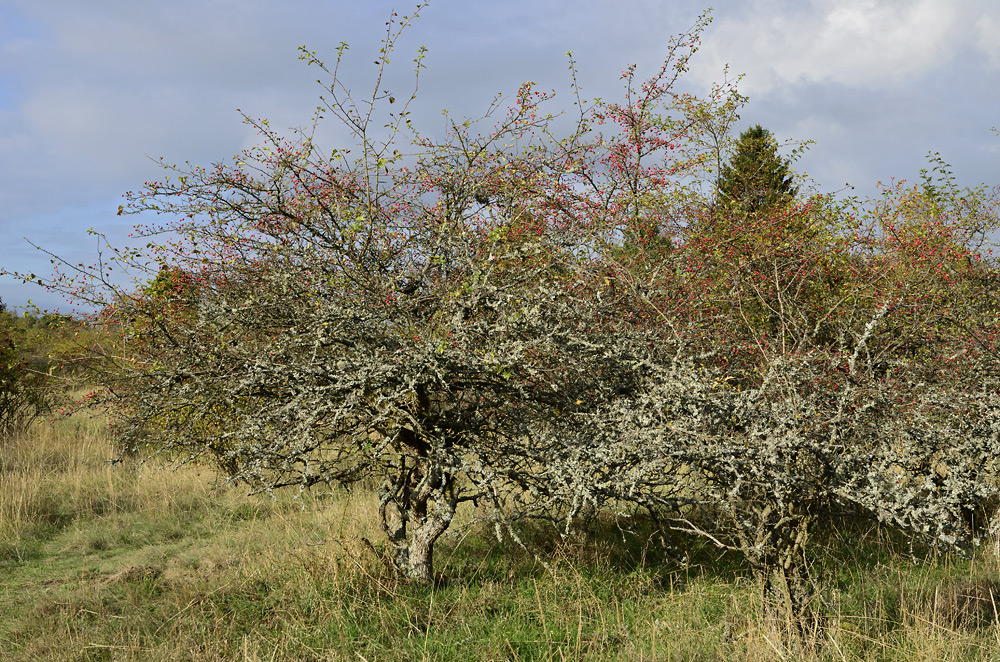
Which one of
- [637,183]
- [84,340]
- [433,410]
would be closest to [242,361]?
[433,410]

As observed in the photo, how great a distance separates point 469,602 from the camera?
432 cm

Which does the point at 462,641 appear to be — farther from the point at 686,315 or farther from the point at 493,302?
the point at 686,315

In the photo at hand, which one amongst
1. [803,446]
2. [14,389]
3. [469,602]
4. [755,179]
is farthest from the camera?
[755,179]

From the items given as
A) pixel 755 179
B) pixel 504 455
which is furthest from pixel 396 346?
pixel 755 179

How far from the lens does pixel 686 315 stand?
6.64 metres

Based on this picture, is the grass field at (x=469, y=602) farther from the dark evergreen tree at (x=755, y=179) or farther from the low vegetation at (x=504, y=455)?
the dark evergreen tree at (x=755, y=179)

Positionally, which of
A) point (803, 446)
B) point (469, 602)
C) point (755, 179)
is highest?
point (755, 179)

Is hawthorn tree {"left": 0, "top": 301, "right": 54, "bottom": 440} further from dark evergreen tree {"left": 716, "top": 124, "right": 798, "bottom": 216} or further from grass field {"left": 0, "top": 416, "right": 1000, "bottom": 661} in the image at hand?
dark evergreen tree {"left": 716, "top": 124, "right": 798, "bottom": 216}

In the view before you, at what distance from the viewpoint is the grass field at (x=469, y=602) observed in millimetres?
3674

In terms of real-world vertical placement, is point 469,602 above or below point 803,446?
below

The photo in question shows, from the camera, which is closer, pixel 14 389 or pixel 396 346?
pixel 396 346

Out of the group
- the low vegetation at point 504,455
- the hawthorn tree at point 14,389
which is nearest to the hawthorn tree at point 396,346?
the low vegetation at point 504,455

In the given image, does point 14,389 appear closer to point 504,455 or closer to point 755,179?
point 504,455

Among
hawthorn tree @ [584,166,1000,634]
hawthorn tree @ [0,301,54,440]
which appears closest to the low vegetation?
hawthorn tree @ [584,166,1000,634]
